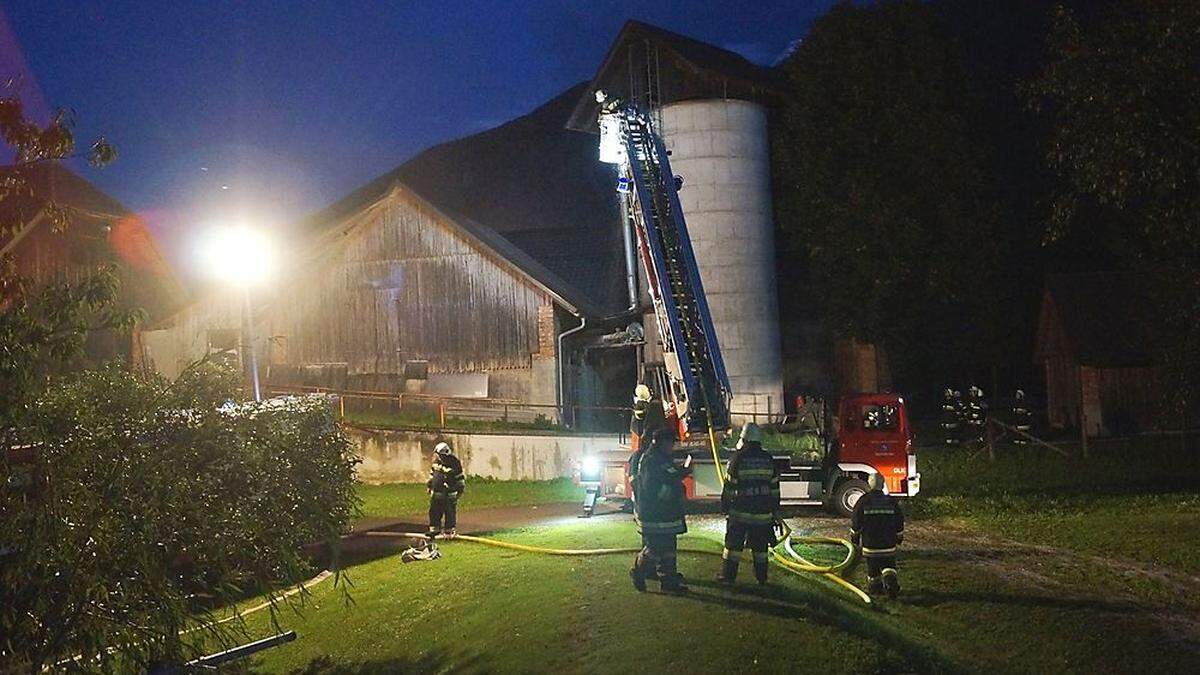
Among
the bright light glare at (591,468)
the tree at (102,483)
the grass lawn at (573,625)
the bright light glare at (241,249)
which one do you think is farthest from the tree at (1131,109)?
the bright light glare at (241,249)

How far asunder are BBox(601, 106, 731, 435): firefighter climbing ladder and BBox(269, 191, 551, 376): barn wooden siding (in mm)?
11324

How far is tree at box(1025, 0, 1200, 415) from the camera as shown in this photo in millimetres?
13945

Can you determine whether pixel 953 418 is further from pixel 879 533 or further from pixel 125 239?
pixel 125 239

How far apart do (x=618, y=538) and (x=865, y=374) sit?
2557cm

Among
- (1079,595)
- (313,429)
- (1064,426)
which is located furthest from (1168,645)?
(1064,426)

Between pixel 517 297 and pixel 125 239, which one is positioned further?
pixel 125 239

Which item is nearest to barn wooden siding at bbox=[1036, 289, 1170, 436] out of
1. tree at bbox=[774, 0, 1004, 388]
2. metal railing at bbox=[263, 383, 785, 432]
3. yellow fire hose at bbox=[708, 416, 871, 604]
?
tree at bbox=[774, 0, 1004, 388]

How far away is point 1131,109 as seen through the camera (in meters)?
14.2

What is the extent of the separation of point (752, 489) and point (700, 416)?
23.1 feet

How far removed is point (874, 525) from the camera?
1291cm

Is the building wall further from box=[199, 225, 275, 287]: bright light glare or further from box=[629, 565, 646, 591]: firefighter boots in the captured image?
box=[629, 565, 646, 591]: firefighter boots

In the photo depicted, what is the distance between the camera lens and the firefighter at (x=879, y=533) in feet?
42.3

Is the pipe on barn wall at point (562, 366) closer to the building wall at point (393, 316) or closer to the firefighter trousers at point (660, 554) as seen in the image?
the building wall at point (393, 316)

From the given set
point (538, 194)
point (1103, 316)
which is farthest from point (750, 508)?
point (538, 194)
